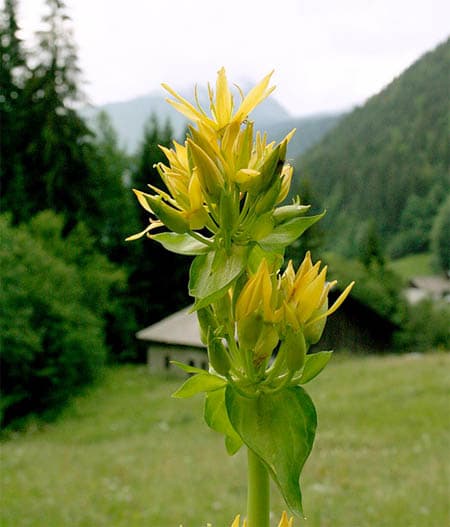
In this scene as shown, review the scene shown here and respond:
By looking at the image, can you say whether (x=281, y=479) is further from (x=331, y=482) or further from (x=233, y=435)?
(x=331, y=482)

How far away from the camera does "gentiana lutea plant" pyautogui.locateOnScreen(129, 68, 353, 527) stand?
835 millimetres

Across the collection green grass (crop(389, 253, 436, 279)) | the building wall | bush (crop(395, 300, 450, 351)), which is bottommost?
green grass (crop(389, 253, 436, 279))

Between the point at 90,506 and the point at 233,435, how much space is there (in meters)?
6.72

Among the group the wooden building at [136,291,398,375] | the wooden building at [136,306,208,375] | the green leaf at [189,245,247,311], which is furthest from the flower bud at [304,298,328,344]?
the wooden building at [136,306,208,375]

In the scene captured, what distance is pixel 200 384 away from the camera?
0.91 m

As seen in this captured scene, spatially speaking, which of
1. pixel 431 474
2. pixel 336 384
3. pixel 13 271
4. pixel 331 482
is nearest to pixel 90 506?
pixel 331 482

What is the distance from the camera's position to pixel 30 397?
1848 cm

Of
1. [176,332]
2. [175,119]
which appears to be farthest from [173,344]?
[175,119]

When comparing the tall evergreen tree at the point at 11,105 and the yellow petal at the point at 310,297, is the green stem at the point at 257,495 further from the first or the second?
the tall evergreen tree at the point at 11,105

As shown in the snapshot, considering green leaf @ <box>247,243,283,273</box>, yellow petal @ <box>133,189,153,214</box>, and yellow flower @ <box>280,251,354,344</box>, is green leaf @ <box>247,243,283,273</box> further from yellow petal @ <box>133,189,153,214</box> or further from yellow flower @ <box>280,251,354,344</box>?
yellow petal @ <box>133,189,153,214</box>

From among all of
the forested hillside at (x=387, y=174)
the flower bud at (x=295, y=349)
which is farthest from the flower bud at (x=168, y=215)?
the forested hillside at (x=387, y=174)

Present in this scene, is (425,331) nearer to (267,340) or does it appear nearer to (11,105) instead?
(11,105)

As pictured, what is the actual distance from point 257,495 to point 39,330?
17769mm

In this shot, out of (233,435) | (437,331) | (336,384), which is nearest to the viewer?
(233,435)
